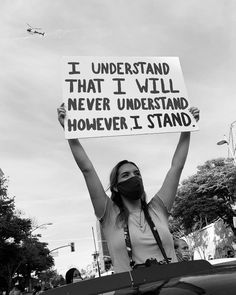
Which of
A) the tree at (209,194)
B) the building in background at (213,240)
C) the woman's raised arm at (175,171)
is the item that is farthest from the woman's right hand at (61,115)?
the building in background at (213,240)

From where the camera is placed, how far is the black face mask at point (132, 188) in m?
3.11

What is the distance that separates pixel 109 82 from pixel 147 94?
13.6 inches

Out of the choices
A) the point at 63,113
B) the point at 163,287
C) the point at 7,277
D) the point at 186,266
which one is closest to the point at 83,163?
the point at 63,113

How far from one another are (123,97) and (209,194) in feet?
125

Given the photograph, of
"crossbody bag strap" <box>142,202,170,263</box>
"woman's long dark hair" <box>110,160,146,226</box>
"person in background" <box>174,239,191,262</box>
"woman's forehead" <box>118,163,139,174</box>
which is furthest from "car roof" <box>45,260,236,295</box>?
"person in background" <box>174,239,191,262</box>

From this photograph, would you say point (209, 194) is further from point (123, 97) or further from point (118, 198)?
point (118, 198)

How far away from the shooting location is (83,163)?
10.5 ft

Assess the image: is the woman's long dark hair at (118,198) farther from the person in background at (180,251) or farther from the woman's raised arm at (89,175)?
the person in background at (180,251)

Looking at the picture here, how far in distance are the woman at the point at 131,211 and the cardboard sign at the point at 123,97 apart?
18cm

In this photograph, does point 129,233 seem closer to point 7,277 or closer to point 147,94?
point 147,94

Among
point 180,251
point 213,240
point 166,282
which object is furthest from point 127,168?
point 213,240

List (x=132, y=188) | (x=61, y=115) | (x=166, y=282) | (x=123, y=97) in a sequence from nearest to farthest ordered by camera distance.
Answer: (x=166, y=282), (x=132, y=188), (x=61, y=115), (x=123, y=97)

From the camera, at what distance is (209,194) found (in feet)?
133

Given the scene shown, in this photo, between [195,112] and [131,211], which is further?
[195,112]
